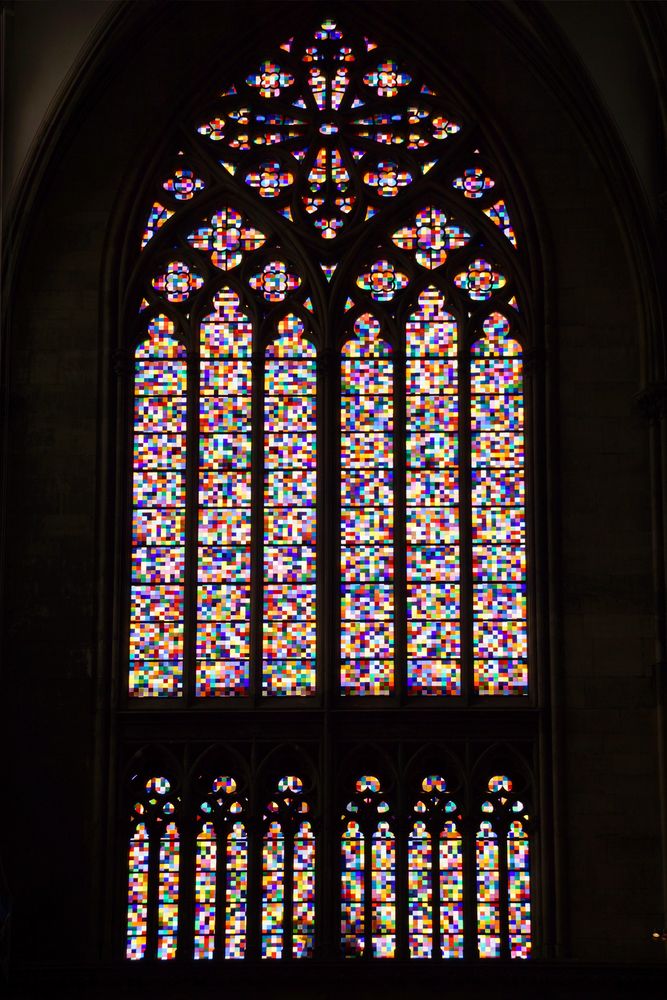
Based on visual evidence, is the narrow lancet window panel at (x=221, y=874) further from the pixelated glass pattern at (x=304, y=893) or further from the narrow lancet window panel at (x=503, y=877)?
the narrow lancet window panel at (x=503, y=877)

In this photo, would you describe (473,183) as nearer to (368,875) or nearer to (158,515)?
(158,515)

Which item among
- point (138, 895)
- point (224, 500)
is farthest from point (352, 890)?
point (224, 500)

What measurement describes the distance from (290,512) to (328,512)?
15.4 inches

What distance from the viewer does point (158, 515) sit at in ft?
60.6

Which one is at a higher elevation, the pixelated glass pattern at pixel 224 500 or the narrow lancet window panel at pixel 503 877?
the pixelated glass pattern at pixel 224 500

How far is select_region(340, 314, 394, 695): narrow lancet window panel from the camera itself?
59.4 feet

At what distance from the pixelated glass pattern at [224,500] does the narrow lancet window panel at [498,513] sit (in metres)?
2.12

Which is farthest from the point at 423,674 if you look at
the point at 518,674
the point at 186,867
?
the point at 186,867

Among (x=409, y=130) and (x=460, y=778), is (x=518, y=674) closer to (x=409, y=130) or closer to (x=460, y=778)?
(x=460, y=778)

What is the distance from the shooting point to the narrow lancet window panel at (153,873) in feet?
57.3
